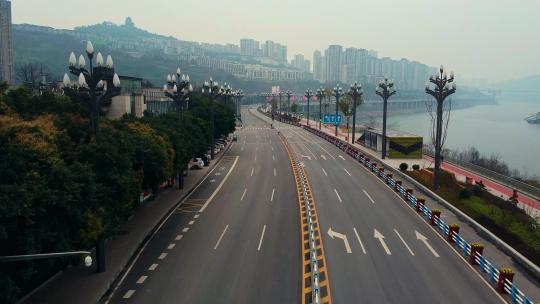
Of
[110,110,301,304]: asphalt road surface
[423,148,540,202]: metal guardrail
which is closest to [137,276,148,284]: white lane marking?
[110,110,301,304]: asphalt road surface

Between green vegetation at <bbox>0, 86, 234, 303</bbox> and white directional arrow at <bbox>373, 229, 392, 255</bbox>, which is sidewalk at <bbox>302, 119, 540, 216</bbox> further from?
green vegetation at <bbox>0, 86, 234, 303</bbox>

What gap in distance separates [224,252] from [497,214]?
16434mm

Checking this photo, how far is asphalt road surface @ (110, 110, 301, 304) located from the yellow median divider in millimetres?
340

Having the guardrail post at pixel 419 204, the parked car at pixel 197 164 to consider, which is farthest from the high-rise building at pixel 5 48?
the guardrail post at pixel 419 204

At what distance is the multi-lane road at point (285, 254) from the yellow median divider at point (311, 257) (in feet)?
0.97

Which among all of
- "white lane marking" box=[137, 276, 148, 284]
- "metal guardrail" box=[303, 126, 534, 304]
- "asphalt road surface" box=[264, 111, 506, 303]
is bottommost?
"white lane marking" box=[137, 276, 148, 284]

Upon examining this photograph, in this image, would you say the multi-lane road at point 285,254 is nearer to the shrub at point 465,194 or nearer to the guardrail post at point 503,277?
the guardrail post at point 503,277

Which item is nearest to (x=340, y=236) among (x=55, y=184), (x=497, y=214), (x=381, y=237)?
(x=381, y=237)

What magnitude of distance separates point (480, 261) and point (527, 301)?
14.4 ft

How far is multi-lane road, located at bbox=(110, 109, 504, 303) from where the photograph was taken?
55.0 ft

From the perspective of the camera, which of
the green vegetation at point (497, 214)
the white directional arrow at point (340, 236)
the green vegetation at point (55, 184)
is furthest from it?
the green vegetation at point (497, 214)

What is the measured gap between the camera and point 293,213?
27.9 metres

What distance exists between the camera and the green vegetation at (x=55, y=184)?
12430mm

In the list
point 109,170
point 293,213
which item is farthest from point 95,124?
point 293,213
